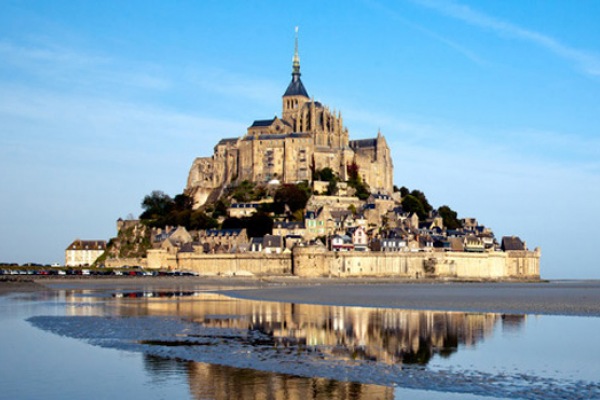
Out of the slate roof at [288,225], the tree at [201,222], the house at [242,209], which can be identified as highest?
the house at [242,209]

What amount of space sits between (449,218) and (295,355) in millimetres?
77196

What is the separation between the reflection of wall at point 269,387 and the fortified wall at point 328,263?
53778 mm

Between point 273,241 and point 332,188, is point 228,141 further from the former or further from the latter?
point 273,241

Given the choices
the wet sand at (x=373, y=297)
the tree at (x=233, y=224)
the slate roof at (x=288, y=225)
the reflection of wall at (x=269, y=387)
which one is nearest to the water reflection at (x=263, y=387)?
the reflection of wall at (x=269, y=387)

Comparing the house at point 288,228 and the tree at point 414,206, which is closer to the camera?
the house at point 288,228

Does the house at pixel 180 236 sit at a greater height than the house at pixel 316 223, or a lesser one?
lesser

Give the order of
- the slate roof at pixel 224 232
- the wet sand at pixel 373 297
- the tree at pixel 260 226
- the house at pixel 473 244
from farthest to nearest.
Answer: the tree at pixel 260 226 < the house at pixel 473 244 < the slate roof at pixel 224 232 < the wet sand at pixel 373 297

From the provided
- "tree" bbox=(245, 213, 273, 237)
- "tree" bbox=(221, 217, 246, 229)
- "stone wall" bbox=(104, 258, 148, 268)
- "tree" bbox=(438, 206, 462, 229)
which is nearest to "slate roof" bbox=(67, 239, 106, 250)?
"stone wall" bbox=(104, 258, 148, 268)

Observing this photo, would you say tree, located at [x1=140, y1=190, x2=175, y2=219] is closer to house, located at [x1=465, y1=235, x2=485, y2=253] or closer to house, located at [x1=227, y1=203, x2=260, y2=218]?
house, located at [x1=227, y1=203, x2=260, y2=218]

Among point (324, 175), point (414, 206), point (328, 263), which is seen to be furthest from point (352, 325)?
point (414, 206)

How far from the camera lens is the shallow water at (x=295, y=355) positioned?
15.0 m

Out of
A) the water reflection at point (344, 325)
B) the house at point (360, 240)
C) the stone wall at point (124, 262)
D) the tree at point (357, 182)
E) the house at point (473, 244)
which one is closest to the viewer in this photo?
the water reflection at point (344, 325)

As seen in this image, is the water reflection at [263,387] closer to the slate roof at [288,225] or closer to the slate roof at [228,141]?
the slate roof at [288,225]

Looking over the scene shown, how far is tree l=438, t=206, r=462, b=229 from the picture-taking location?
3642 inches
